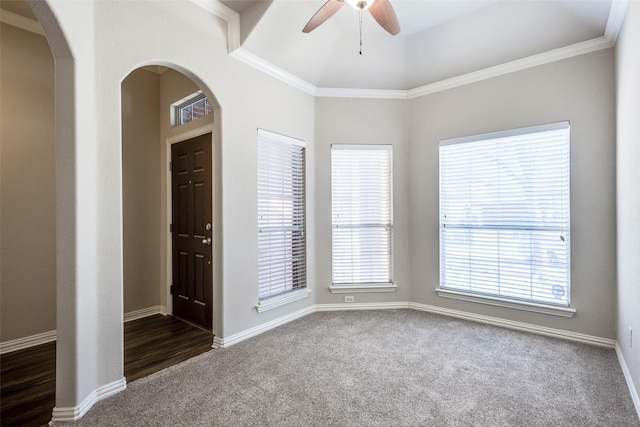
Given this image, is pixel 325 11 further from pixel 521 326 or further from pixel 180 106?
pixel 521 326

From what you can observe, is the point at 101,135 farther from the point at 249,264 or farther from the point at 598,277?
the point at 598,277

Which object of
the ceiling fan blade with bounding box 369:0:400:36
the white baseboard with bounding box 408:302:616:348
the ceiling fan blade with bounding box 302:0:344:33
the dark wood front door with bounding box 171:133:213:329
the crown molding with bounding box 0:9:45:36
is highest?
the crown molding with bounding box 0:9:45:36

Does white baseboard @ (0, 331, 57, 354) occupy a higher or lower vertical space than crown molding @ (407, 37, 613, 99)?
lower

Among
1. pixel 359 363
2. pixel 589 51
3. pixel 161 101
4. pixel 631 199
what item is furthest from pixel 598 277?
pixel 161 101

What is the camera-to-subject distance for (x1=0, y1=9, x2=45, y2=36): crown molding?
2785 mm

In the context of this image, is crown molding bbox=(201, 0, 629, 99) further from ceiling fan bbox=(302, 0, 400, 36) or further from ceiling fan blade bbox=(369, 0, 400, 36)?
ceiling fan blade bbox=(369, 0, 400, 36)

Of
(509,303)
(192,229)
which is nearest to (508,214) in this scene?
(509,303)

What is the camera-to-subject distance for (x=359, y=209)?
4023 mm

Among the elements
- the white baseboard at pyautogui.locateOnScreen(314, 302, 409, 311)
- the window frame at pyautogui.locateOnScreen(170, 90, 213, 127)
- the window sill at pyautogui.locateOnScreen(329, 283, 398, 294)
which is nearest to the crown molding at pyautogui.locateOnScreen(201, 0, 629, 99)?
the window frame at pyautogui.locateOnScreen(170, 90, 213, 127)

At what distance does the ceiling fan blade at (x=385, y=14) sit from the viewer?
214 cm

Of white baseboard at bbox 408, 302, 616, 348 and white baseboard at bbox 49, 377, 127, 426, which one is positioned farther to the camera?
white baseboard at bbox 408, 302, 616, 348

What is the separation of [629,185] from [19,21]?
208 inches

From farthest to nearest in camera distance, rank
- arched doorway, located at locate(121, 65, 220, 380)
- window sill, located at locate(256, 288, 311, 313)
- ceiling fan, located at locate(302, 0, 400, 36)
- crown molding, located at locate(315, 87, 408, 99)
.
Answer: crown molding, located at locate(315, 87, 408, 99) → arched doorway, located at locate(121, 65, 220, 380) → window sill, located at locate(256, 288, 311, 313) → ceiling fan, located at locate(302, 0, 400, 36)

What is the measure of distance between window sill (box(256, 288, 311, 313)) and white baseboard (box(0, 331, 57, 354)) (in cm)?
205
